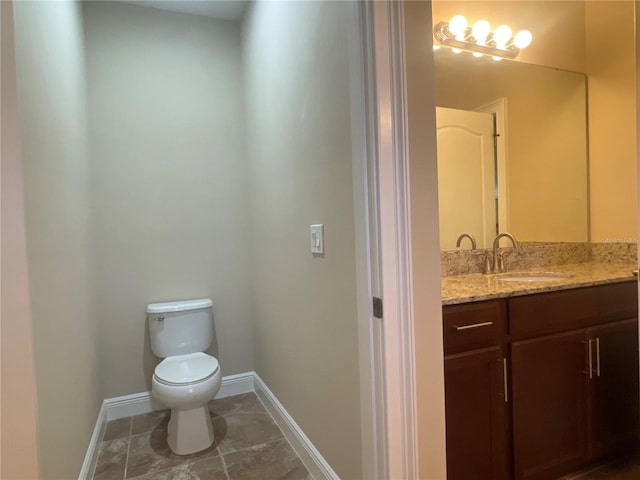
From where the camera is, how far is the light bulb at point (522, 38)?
7.14 feet

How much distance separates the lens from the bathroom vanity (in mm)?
1307

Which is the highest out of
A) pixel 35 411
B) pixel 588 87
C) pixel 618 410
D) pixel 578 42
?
pixel 578 42

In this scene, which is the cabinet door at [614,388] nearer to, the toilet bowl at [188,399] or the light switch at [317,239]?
the light switch at [317,239]

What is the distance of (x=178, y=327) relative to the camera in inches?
88.4

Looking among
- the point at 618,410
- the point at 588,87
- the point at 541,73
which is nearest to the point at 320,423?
the point at 618,410

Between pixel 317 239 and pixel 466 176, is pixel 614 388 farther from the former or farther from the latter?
pixel 317 239

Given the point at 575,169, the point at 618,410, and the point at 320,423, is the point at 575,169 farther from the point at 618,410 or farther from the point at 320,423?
the point at 320,423

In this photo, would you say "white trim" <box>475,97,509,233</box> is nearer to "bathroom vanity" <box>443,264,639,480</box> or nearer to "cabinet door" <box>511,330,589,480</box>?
"bathroom vanity" <box>443,264,639,480</box>

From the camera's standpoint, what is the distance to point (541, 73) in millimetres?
2307

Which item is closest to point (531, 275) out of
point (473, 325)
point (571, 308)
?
point (571, 308)

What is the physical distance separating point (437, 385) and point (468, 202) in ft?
4.25

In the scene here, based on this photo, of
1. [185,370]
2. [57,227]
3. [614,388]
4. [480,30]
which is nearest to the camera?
[57,227]

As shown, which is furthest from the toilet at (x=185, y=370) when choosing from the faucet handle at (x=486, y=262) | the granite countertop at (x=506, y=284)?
the faucet handle at (x=486, y=262)

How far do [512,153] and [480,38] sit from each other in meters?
0.69
